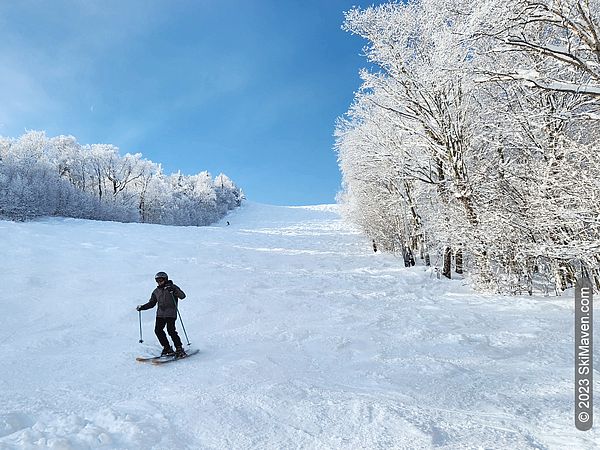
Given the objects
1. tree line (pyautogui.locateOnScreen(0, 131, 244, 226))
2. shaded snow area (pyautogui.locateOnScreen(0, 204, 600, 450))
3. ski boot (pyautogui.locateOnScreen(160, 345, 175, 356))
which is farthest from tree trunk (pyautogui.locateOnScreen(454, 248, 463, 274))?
tree line (pyautogui.locateOnScreen(0, 131, 244, 226))

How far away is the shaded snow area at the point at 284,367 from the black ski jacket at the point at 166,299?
82 cm

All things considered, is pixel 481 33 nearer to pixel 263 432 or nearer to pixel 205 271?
pixel 263 432

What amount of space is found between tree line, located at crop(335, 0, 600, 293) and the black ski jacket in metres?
7.17

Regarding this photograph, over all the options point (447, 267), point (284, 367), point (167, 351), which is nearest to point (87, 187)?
point (447, 267)

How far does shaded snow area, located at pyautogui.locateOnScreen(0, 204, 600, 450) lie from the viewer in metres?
3.60

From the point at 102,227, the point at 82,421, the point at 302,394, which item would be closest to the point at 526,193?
the point at 302,394

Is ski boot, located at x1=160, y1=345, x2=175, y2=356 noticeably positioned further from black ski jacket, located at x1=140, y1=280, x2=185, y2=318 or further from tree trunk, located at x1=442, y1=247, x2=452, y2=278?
tree trunk, located at x1=442, y1=247, x2=452, y2=278

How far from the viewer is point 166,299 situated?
7.12 metres

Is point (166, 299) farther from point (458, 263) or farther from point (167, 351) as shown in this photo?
point (458, 263)

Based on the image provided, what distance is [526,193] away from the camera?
9.80 meters

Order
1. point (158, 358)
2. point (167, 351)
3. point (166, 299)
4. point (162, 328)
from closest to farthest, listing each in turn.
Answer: point (158, 358), point (167, 351), point (162, 328), point (166, 299)

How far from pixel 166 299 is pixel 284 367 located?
9.77 feet

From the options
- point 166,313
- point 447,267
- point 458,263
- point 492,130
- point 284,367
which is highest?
point 492,130

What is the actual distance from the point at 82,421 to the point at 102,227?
2284 cm
